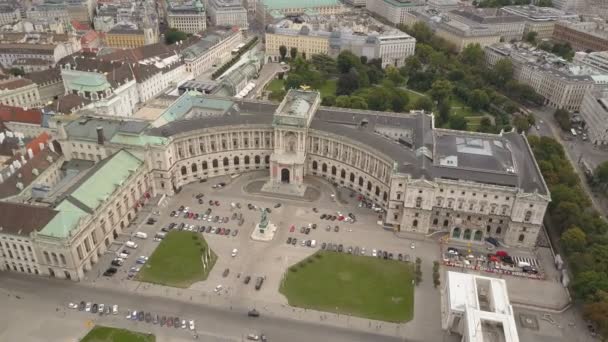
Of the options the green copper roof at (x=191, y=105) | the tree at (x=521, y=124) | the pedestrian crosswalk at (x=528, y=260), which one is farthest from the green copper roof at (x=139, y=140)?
the tree at (x=521, y=124)

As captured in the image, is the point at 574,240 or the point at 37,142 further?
the point at 37,142

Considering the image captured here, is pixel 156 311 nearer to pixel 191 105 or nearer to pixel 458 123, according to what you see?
pixel 191 105

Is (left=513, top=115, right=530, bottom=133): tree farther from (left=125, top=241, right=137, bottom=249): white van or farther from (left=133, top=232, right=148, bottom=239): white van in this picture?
(left=125, top=241, right=137, bottom=249): white van

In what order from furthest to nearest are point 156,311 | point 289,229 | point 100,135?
1. point 100,135
2. point 289,229
3. point 156,311

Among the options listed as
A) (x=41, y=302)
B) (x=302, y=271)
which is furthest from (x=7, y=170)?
(x=302, y=271)

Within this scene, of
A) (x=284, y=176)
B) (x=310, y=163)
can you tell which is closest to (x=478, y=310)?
(x=284, y=176)

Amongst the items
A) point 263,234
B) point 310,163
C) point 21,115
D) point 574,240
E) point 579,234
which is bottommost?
point 263,234
